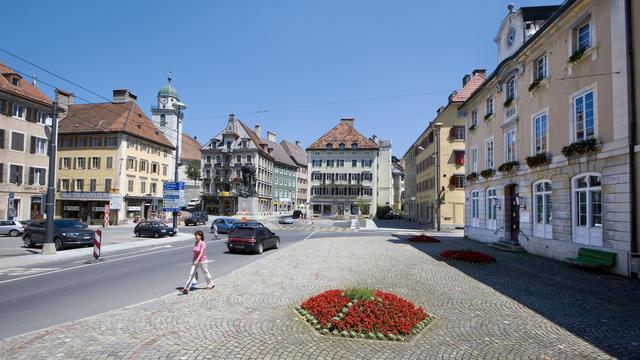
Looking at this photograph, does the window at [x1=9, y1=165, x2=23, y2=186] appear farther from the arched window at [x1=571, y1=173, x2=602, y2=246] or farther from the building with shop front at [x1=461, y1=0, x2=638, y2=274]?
the arched window at [x1=571, y1=173, x2=602, y2=246]

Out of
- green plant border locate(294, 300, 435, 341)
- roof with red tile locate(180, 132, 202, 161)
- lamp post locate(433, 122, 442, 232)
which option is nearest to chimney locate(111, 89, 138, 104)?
roof with red tile locate(180, 132, 202, 161)

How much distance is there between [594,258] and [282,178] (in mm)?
82287

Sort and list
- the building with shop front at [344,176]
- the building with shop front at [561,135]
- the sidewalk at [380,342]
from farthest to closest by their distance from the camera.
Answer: the building with shop front at [344,176], the building with shop front at [561,135], the sidewalk at [380,342]

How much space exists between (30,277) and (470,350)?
13.8 m

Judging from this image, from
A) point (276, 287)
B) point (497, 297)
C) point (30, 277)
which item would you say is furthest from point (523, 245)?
point (30, 277)

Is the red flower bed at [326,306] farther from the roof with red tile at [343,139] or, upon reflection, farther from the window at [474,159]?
the roof with red tile at [343,139]

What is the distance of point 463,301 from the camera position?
9359 millimetres

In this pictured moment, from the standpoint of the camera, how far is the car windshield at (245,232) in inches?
800

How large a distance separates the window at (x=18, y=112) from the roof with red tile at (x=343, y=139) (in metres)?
47.9

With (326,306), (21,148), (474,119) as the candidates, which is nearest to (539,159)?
(474,119)

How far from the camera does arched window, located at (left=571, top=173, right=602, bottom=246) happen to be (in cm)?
1447

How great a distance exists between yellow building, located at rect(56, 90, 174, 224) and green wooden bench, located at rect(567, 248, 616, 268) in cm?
4678

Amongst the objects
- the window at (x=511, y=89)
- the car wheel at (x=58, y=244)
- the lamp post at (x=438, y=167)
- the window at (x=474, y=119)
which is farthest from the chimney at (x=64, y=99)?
the window at (x=511, y=89)

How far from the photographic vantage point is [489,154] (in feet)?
85.2
